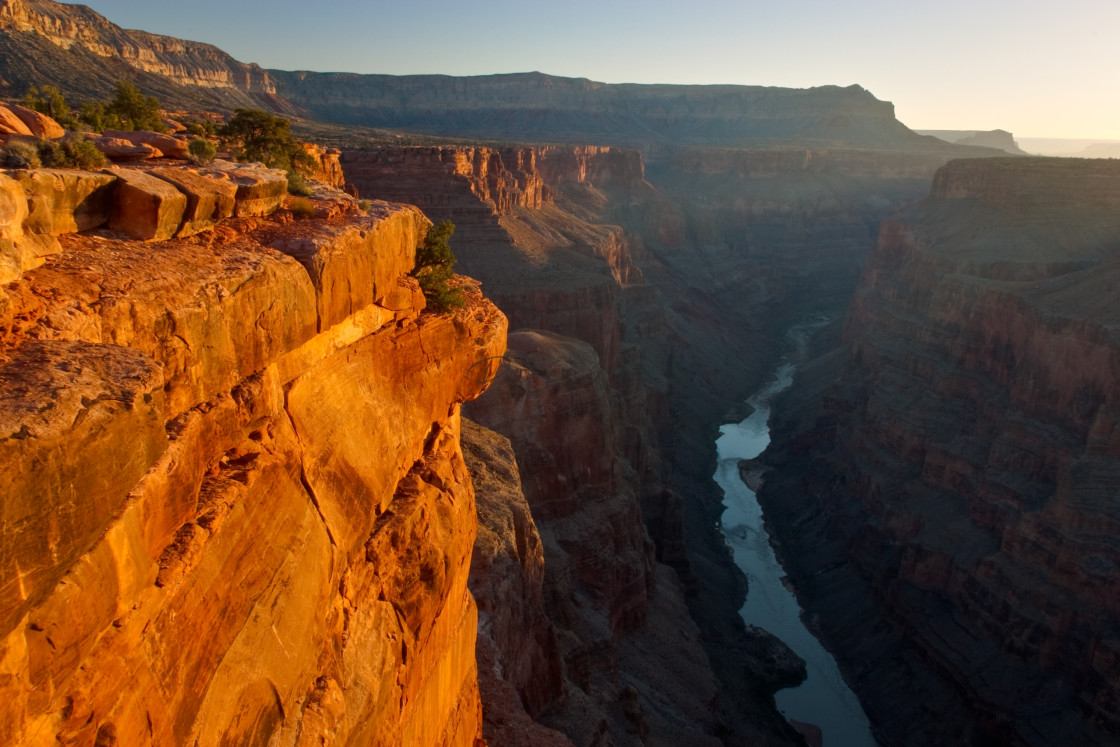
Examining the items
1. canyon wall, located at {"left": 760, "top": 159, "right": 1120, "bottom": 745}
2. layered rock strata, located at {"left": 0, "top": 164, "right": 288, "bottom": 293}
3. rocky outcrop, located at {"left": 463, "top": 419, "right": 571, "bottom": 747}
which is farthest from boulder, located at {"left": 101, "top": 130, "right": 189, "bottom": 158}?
canyon wall, located at {"left": 760, "top": 159, "right": 1120, "bottom": 745}

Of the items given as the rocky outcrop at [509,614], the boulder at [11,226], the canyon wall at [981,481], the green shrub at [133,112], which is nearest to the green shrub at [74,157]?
the boulder at [11,226]

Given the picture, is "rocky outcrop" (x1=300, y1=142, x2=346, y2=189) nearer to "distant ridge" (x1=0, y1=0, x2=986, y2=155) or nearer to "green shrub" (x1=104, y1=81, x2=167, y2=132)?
"green shrub" (x1=104, y1=81, x2=167, y2=132)

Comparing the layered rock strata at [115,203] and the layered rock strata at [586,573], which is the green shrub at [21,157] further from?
the layered rock strata at [586,573]

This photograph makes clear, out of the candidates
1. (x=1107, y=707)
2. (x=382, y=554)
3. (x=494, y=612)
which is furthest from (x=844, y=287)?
(x=382, y=554)

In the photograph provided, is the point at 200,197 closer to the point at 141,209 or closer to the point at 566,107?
the point at 141,209

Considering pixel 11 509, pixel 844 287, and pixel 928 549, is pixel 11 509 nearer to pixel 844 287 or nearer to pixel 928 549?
pixel 928 549

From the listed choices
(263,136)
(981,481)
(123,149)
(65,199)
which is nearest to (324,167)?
(263,136)
